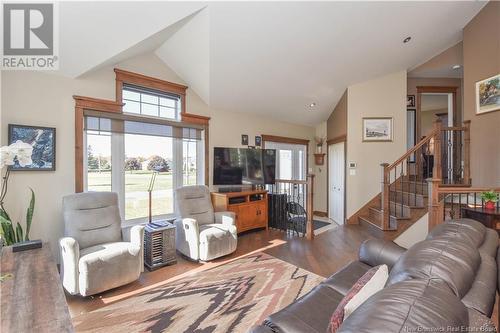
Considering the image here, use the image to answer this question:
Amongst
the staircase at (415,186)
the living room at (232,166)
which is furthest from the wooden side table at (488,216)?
the staircase at (415,186)

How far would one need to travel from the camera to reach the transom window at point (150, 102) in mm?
3730

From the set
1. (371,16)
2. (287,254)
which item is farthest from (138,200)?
(371,16)

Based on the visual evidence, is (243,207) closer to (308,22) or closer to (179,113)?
(179,113)

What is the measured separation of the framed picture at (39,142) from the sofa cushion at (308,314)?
3119mm

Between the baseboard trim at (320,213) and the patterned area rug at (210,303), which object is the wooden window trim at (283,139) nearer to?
the baseboard trim at (320,213)

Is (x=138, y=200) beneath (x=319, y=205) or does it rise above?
above

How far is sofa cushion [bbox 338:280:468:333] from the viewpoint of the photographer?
61cm

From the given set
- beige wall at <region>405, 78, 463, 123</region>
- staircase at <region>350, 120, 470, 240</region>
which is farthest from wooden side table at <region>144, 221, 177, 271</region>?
beige wall at <region>405, 78, 463, 123</region>

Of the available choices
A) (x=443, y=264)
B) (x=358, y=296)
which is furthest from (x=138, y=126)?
(x=443, y=264)

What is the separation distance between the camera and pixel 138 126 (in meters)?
3.72

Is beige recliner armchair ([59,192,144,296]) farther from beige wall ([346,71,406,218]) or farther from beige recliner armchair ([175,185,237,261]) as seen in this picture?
beige wall ([346,71,406,218])

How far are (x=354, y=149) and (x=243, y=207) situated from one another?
263 centimetres

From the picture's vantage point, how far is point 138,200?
383 cm

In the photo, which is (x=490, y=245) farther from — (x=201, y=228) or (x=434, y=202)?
(x=201, y=228)
